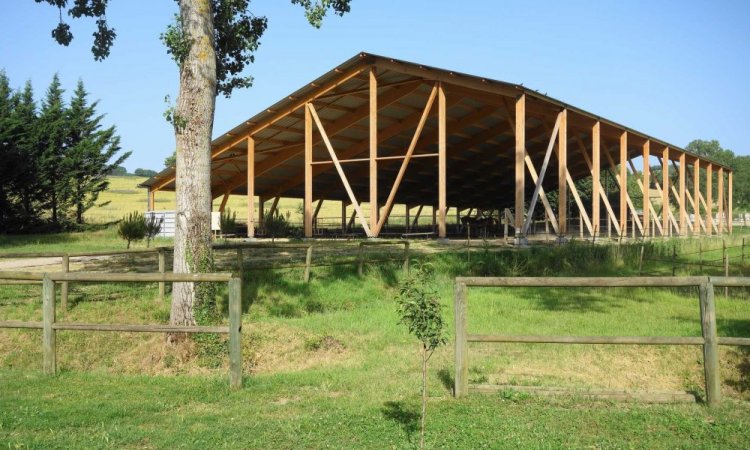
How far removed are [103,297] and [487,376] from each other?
702 centimetres

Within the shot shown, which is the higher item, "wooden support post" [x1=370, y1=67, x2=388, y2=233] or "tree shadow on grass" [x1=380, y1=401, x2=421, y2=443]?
"wooden support post" [x1=370, y1=67, x2=388, y2=233]

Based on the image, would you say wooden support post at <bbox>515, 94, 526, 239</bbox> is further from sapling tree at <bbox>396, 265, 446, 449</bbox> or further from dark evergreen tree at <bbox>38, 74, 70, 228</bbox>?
dark evergreen tree at <bbox>38, 74, 70, 228</bbox>

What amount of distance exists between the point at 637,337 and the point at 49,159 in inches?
1322

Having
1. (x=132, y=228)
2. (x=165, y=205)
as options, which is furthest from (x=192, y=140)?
(x=165, y=205)

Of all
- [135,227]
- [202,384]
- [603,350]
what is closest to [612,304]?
[603,350]

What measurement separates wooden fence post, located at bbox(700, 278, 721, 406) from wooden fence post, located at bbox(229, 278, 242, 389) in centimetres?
442

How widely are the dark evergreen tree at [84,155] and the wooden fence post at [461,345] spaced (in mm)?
33187

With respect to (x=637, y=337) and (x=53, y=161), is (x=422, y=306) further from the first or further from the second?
(x=53, y=161)

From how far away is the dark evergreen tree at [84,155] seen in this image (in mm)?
34562

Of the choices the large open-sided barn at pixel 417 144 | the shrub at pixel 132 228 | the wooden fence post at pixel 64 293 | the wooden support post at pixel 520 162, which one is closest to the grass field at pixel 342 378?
the wooden fence post at pixel 64 293

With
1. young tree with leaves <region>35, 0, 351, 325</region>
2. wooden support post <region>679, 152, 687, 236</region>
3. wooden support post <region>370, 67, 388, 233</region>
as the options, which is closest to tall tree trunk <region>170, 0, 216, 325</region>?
young tree with leaves <region>35, 0, 351, 325</region>

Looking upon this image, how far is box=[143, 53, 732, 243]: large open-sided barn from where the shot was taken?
70.4 feet

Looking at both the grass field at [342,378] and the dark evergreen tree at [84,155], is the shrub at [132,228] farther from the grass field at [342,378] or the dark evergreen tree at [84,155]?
the dark evergreen tree at [84,155]

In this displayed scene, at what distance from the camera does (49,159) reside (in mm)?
32594
